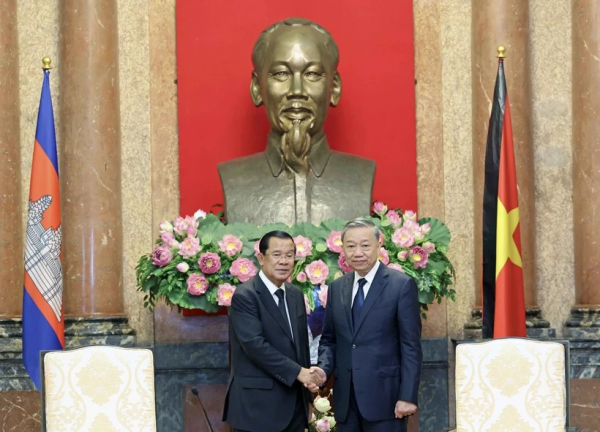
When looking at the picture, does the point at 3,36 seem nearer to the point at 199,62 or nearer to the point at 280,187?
the point at 199,62

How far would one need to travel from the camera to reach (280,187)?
23.9 feet

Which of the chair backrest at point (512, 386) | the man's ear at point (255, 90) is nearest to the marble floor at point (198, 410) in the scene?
the man's ear at point (255, 90)

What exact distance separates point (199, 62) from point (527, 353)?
3.79 metres

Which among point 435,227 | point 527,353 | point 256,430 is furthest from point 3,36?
point 527,353

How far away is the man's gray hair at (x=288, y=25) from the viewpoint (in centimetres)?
740

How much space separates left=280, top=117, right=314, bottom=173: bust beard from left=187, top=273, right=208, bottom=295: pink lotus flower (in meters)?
1.12

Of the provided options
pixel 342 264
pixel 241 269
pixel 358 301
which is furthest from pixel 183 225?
pixel 358 301

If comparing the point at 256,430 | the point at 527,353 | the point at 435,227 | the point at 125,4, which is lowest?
the point at 256,430

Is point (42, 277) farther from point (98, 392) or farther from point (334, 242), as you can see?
point (98, 392)

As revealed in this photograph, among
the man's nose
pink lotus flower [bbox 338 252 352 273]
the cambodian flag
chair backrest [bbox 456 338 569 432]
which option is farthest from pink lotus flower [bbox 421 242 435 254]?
the cambodian flag

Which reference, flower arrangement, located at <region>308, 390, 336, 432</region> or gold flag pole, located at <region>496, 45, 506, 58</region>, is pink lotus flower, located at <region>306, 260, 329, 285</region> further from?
gold flag pole, located at <region>496, 45, 506, 58</region>

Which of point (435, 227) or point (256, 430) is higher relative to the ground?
point (435, 227)

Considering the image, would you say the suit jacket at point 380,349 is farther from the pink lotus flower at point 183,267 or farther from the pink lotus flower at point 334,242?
the pink lotus flower at point 183,267

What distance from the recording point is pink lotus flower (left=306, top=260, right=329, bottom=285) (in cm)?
642
